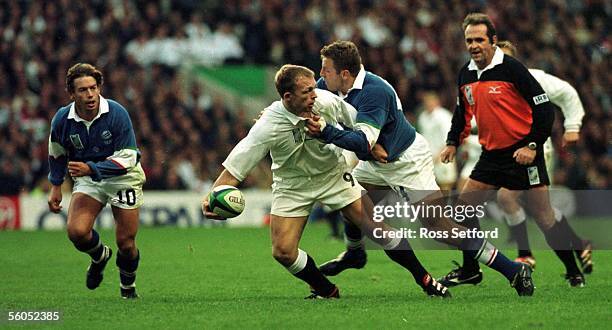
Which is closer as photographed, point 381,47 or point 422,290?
point 422,290

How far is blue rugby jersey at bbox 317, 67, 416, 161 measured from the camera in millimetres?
7770

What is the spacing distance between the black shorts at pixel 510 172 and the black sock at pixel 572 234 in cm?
68

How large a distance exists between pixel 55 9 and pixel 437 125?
960 centimetres

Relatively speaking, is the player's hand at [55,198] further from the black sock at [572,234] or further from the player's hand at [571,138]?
the player's hand at [571,138]

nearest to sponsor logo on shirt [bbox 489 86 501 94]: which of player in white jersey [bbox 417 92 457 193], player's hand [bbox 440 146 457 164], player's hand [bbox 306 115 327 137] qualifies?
player's hand [bbox 440 146 457 164]

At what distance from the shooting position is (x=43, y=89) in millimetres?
20609

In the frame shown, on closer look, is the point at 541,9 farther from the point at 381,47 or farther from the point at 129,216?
the point at 129,216

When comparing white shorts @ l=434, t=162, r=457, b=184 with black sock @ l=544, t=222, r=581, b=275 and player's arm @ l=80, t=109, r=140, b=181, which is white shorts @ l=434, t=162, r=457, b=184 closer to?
black sock @ l=544, t=222, r=581, b=275

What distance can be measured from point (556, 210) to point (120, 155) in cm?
383

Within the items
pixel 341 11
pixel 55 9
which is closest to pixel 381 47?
pixel 341 11

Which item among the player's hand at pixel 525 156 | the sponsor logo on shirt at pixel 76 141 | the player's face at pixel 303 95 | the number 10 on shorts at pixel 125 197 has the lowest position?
the number 10 on shorts at pixel 125 197

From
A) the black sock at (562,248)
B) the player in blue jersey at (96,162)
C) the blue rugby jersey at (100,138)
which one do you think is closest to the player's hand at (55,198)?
the player in blue jersey at (96,162)

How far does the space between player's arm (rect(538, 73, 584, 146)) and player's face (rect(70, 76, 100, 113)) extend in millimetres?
4130

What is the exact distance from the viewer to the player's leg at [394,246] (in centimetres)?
844
